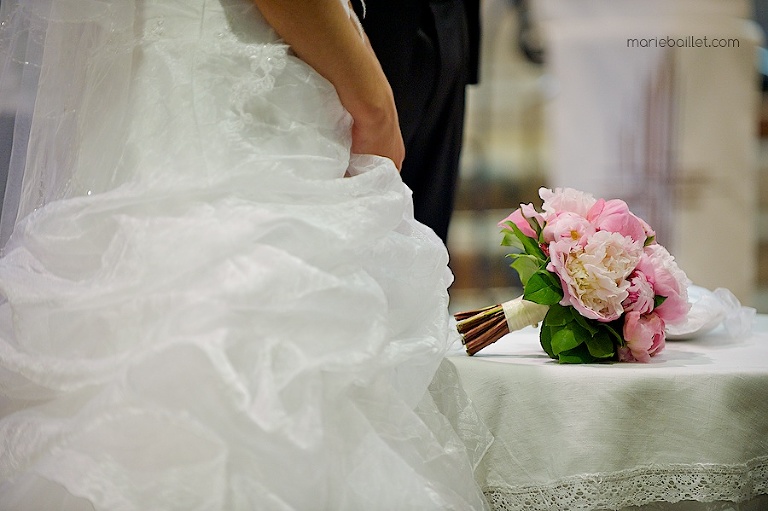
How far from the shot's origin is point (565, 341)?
110 cm

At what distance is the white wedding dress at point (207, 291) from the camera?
2.41 feet

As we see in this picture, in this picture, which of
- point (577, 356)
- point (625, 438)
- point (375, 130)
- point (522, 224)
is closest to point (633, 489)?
point (625, 438)

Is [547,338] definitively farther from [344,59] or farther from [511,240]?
[344,59]

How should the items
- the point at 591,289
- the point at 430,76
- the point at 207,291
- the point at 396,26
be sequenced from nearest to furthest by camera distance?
the point at 207,291, the point at 591,289, the point at 396,26, the point at 430,76

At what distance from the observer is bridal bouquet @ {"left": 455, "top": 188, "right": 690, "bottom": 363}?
109cm

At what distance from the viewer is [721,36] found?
3.07 metres

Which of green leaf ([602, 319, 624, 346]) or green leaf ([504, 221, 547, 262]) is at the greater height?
green leaf ([504, 221, 547, 262])

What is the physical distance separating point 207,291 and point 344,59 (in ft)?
1.18

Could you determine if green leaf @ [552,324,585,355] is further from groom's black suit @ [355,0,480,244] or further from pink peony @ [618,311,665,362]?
groom's black suit @ [355,0,480,244]

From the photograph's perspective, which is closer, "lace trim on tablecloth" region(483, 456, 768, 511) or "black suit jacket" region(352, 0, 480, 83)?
"lace trim on tablecloth" region(483, 456, 768, 511)

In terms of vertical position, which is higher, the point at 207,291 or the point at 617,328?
the point at 207,291

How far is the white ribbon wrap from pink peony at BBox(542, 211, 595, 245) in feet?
0.34

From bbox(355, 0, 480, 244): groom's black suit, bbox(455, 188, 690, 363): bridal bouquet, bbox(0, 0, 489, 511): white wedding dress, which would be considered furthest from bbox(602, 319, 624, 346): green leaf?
bbox(355, 0, 480, 244): groom's black suit

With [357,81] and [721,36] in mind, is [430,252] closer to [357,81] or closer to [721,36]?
[357,81]
